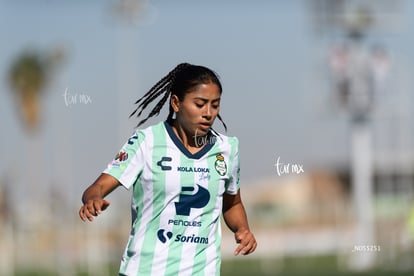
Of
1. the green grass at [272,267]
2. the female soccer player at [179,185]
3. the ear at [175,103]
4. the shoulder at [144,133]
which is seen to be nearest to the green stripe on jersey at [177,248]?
the female soccer player at [179,185]

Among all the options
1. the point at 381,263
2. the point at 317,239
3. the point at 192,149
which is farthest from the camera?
the point at 317,239

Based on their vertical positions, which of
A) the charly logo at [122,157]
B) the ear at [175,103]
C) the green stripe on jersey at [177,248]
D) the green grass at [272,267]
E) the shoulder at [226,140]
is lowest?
the green grass at [272,267]

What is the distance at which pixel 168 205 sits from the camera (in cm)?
690

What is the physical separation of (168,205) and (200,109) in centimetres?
55

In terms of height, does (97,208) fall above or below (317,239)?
above

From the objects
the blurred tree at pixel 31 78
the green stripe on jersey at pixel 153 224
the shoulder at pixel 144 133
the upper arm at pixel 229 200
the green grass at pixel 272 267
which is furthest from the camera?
the blurred tree at pixel 31 78

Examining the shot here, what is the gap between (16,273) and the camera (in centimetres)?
3591

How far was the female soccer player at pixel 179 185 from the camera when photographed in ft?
22.7

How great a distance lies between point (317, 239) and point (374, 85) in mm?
14090

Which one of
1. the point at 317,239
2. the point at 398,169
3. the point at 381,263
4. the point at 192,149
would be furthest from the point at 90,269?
the point at 398,169

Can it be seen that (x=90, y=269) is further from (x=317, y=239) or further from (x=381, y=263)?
(x=317, y=239)

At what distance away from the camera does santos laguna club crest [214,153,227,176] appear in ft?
23.1

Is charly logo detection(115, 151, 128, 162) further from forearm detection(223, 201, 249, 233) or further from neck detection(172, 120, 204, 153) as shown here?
forearm detection(223, 201, 249, 233)

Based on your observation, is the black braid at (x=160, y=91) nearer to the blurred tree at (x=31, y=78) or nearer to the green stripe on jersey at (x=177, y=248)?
the green stripe on jersey at (x=177, y=248)
